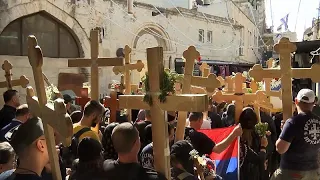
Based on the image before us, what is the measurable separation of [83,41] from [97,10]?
1387 mm

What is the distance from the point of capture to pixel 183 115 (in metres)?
4.42

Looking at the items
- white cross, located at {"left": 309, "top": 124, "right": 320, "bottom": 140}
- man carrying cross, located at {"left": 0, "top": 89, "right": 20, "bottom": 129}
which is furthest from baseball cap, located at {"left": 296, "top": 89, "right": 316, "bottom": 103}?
man carrying cross, located at {"left": 0, "top": 89, "right": 20, "bottom": 129}

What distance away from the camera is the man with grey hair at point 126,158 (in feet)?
9.77

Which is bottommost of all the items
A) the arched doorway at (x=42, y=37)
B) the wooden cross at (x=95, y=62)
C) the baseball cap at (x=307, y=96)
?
the baseball cap at (x=307, y=96)

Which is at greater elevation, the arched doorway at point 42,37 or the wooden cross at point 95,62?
the arched doorway at point 42,37

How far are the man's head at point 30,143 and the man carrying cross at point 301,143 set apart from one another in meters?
2.50

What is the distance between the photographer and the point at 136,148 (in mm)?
3070

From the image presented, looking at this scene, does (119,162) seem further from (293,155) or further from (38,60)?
(293,155)

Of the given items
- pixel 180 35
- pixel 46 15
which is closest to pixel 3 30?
pixel 46 15

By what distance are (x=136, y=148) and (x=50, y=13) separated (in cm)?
1226

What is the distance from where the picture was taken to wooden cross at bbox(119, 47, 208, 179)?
122 inches

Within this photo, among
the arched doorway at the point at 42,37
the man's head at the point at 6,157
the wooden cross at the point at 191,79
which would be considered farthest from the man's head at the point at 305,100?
the arched doorway at the point at 42,37

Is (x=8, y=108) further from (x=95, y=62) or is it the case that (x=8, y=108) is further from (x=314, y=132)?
(x=314, y=132)

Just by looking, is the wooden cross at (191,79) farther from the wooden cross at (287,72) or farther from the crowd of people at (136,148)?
the wooden cross at (287,72)
